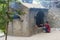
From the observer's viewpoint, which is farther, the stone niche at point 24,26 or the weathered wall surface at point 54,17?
the weathered wall surface at point 54,17

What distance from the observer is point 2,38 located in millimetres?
8242

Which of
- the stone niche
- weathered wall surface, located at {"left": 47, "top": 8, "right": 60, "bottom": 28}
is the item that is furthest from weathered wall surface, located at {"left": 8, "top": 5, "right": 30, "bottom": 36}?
weathered wall surface, located at {"left": 47, "top": 8, "right": 60, "bottom": 28}

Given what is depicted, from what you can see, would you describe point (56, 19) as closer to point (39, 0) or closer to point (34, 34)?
point (39, 0)

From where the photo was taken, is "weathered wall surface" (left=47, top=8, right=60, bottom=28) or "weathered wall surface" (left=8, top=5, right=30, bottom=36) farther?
"weathered wall surface" (left=47, top=8, right=60, bottom=28)

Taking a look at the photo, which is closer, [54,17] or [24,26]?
[24,26]

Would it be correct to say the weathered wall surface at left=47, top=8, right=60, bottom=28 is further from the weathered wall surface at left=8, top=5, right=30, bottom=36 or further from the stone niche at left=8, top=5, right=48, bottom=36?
the weathered wall surface at left=8, top=5, right=30, bottom=36

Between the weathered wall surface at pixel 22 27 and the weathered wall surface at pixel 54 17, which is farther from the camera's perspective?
the weathered wall surface at pixel 54 17

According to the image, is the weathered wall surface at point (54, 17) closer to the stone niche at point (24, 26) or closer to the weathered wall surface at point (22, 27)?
the stone niche at point (24, 26)

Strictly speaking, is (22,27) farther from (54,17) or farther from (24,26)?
(54,17)

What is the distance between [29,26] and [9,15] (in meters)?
4.33

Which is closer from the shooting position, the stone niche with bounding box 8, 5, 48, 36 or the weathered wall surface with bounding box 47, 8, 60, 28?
the stone niche with bounding box 8, 5, 48, 36

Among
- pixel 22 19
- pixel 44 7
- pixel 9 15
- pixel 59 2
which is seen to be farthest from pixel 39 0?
pixel 9 15

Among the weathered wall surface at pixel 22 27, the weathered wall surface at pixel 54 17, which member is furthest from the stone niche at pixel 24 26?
the weathered wall surface at pixel 54 17

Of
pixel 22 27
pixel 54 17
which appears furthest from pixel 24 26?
pixel 54 17
